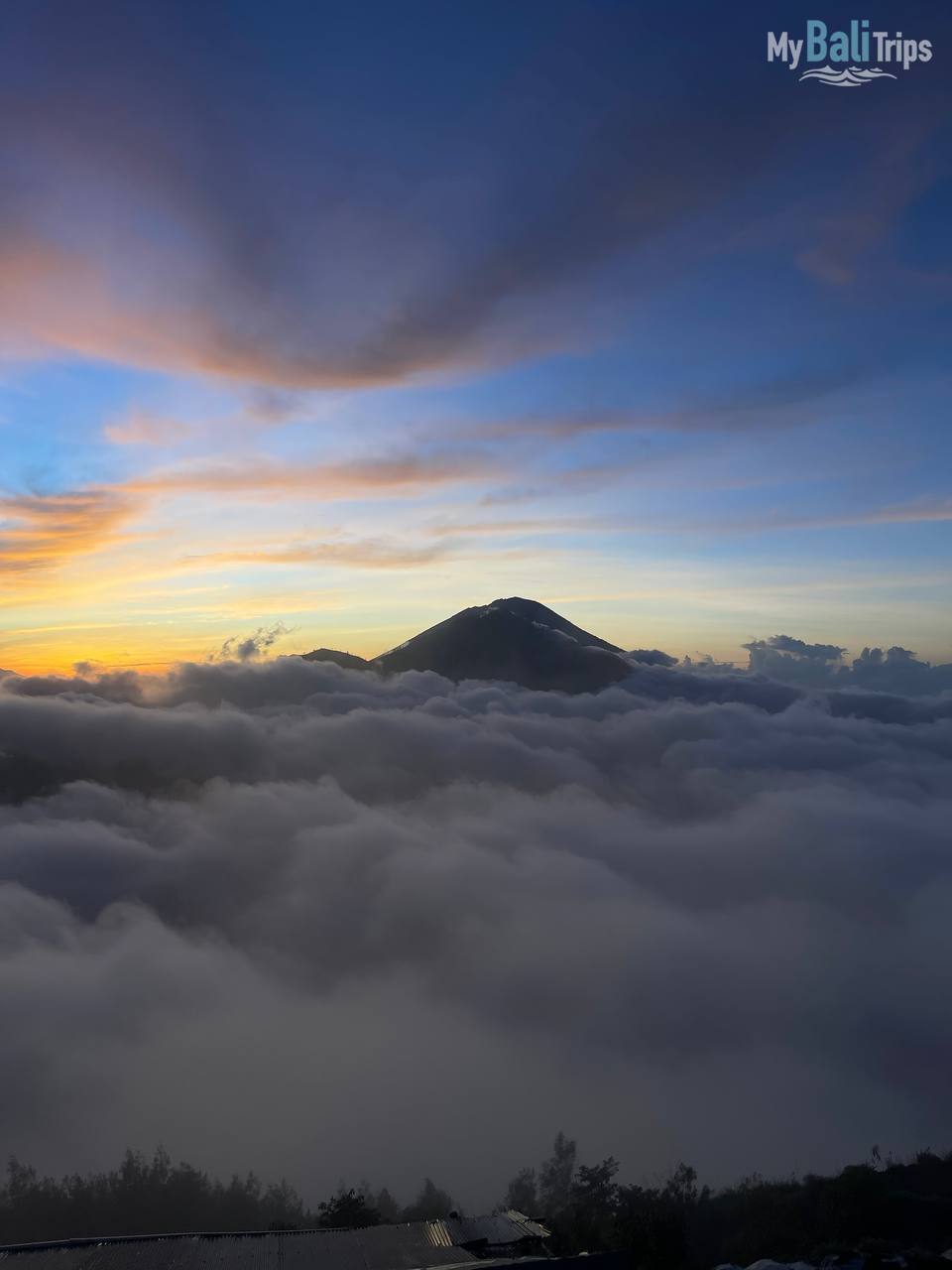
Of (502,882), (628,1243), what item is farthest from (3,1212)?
(502,882)

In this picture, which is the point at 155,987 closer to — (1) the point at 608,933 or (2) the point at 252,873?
(2) the point at 252,873

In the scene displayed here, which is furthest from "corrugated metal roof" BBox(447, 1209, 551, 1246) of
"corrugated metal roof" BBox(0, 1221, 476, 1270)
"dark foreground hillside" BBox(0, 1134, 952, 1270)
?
"dark foreground hillside" BBox(0, 1134, 952, 1270)

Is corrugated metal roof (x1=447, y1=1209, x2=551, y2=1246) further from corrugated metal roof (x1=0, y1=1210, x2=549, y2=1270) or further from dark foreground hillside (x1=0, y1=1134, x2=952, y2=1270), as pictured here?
dark foreground hillside (x1=0, y1=1134, x2=952, y2=1270)

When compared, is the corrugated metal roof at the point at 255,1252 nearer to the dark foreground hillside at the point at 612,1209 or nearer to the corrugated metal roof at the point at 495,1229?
the corrugated metal roof at the point at 495,1229

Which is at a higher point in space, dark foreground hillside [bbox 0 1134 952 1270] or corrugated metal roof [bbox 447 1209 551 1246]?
corrugated metal roof [bbox 447 1209 551 1246]

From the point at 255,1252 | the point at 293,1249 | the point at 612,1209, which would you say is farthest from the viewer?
the point at 612,1209

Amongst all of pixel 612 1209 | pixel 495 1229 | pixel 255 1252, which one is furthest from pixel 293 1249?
pixel 612 1209

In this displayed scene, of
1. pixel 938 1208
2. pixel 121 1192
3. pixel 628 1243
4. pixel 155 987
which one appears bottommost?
pixel 155 987

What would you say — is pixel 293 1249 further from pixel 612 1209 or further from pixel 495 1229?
pixel 612 1209
